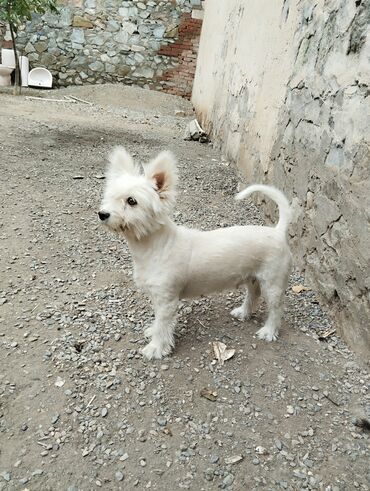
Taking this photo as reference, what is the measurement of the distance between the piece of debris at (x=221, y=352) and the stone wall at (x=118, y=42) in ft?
38.1

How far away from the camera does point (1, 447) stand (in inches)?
73.0

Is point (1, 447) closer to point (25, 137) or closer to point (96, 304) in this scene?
point (96, 304)

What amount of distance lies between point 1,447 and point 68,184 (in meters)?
3.51

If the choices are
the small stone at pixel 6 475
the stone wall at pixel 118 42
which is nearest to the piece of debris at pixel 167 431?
the small stone at pixel 6 475

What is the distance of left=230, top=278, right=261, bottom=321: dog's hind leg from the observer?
271cm

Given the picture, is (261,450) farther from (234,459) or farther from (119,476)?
(119,476)

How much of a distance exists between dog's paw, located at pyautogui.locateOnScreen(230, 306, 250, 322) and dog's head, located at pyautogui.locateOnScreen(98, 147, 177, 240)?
40.9 inches

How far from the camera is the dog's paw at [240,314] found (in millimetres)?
2830

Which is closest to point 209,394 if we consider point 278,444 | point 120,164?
point 278,444

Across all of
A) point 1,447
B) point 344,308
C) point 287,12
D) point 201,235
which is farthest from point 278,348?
point 287,12

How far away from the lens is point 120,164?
2.24 metres

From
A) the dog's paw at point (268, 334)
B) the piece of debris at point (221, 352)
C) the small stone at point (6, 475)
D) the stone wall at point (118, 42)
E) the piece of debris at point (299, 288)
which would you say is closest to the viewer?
the small stone at point (6, 475)

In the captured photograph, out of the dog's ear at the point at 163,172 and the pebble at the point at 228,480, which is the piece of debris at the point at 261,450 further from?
the dog's ear at the point at 163,172

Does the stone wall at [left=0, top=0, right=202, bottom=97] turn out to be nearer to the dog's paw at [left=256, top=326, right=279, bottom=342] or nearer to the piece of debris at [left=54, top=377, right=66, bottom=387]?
the dog's paw at [left=256, top=326, right=279, bottom=342]
